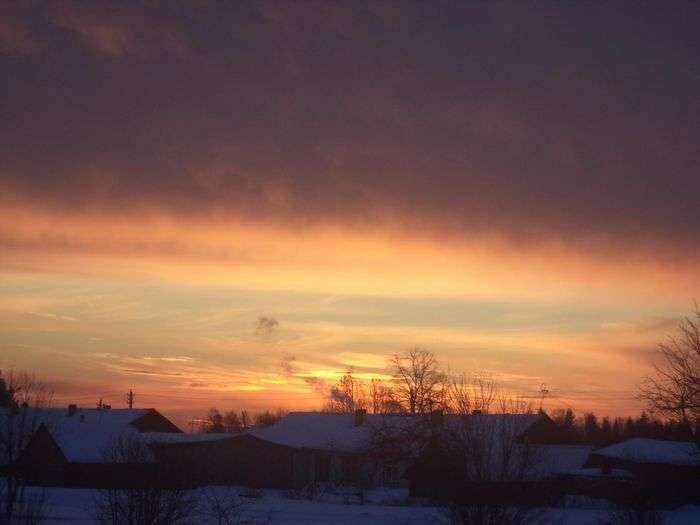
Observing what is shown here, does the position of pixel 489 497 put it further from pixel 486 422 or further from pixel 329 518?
pixel 329 518

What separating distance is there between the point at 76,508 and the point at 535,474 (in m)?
23.6

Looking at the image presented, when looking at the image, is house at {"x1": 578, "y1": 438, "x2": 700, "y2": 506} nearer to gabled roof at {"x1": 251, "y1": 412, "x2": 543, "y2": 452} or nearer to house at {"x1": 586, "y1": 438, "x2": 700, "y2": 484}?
house at {"x1": 586, "y1": 438, "x2": 700, "y2": 484}

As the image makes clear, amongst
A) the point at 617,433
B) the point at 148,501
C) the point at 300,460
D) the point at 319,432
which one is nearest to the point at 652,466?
the point at 300,460

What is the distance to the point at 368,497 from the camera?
52.2 meters

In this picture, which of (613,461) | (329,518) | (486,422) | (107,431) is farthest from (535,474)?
(107,431)

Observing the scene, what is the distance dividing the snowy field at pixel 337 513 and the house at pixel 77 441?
2034 millimetres

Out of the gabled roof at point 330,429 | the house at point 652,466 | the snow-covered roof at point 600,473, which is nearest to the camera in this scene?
the house at point 652,466

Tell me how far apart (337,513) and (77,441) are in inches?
1395

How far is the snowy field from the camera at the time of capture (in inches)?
1233

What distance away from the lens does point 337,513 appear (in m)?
38.9

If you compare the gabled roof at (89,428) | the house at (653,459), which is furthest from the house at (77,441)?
the house at (653,459)

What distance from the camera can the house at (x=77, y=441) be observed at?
144 feet

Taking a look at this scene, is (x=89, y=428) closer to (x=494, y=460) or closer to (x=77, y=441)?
(x=77, y=441)

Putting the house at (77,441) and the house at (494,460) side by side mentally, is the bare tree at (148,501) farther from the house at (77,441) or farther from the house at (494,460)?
the house at (494,460)
